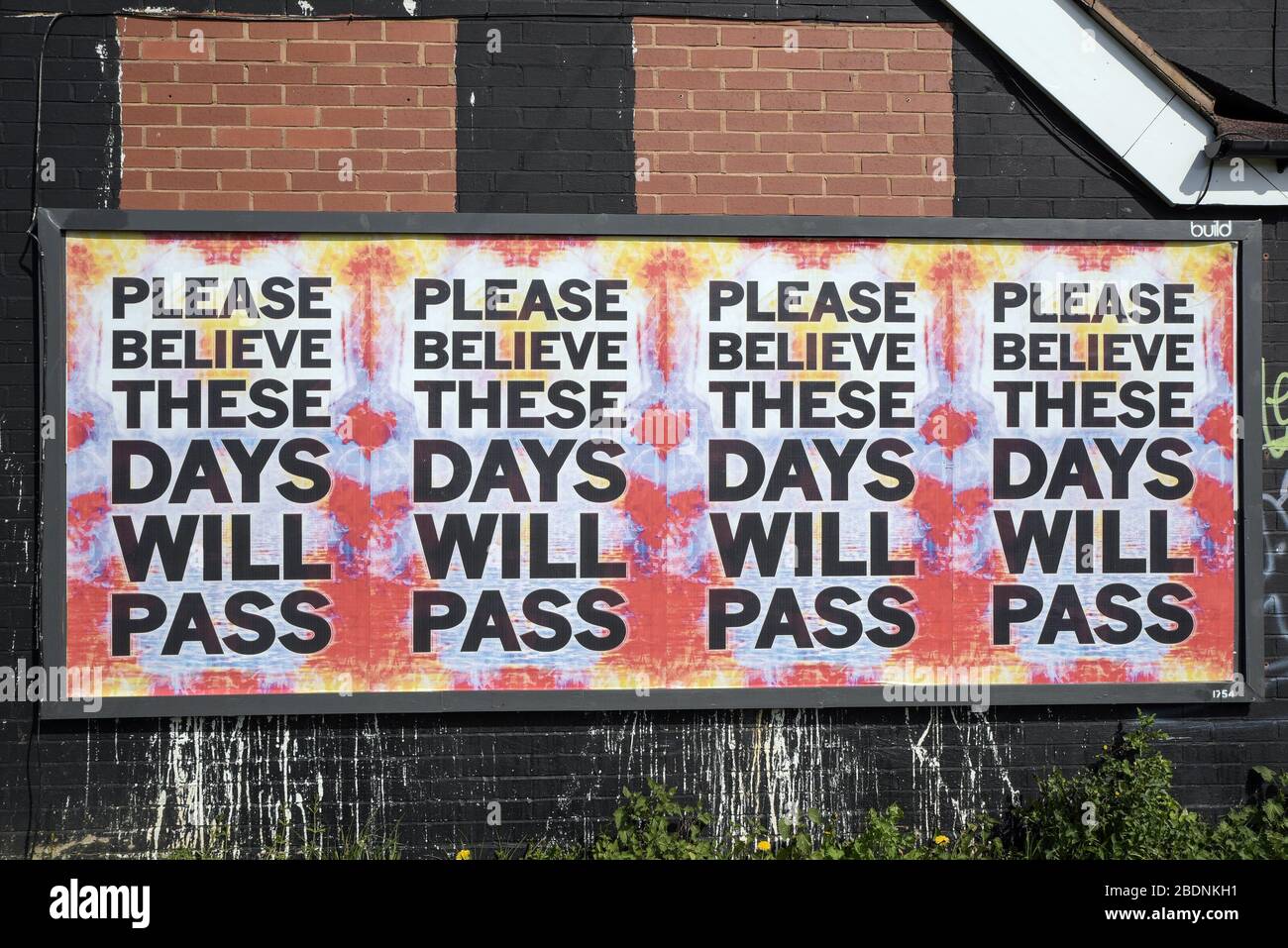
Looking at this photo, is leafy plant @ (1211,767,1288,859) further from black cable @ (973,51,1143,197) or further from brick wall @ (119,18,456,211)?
brick wall @ (119,18,456,211)

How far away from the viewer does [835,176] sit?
498 cm

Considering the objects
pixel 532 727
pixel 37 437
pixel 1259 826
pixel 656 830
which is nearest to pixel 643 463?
pixel 532 727

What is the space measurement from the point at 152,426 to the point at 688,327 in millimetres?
2690

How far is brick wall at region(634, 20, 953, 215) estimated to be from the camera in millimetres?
4941

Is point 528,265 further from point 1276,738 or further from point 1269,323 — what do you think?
point 1276,738

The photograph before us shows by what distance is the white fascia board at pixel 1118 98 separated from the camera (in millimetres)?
4949

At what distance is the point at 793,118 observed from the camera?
16.3 ft

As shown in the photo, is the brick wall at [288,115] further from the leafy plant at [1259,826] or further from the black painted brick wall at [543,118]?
the leafy plant at [1259,826]

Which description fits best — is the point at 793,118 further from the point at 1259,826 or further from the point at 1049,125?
the point at 1259,826

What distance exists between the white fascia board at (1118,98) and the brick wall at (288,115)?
9.00ft

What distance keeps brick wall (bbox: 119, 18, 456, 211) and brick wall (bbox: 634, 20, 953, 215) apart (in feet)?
3.53

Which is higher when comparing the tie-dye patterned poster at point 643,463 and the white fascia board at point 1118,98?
the white fascia board at point 1118,98

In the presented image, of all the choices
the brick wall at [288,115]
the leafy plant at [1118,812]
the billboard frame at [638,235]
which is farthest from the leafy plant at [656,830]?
the brick wall at [288,115]
